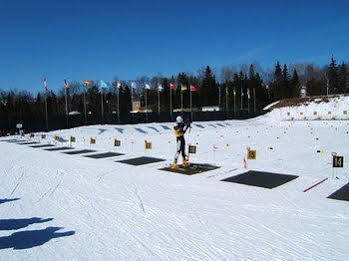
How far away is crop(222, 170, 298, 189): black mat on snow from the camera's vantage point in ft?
32.4

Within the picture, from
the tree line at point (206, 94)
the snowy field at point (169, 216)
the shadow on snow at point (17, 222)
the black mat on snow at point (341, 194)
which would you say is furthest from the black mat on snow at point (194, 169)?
the tree line at point (206, 94)

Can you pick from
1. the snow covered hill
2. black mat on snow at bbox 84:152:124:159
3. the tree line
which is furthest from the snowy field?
the tree line

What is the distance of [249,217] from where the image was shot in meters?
6.95

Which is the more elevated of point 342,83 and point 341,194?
point 342,83

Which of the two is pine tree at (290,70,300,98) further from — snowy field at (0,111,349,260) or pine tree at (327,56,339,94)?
snowy field at (0,111,349,260)

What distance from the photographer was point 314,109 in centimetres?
6397

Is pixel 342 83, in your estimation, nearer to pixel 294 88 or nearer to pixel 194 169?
pixel 294 88

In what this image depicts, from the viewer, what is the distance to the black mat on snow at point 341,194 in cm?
824

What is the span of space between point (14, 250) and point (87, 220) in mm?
1653

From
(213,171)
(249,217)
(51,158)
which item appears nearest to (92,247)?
(249,217)

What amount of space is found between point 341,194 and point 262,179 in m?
2.41

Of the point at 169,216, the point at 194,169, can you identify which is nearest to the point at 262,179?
the point at 194,169

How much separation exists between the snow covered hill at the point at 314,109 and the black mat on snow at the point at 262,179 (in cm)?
4939

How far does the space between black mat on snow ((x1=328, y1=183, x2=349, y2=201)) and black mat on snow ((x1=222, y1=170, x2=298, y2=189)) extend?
1.52 metres
